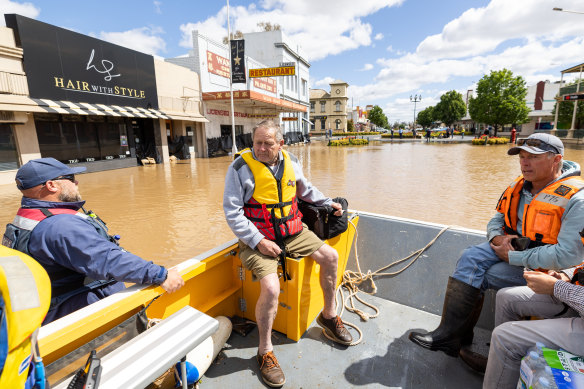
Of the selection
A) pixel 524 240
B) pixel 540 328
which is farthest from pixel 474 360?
pixel 524 240

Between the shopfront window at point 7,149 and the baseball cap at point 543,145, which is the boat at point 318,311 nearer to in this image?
the baseball cap at point 543,145

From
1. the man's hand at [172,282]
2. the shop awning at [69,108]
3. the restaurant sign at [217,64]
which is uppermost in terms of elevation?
the restaurant sign at [217,64]

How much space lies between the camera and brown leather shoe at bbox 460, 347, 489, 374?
7.02ft

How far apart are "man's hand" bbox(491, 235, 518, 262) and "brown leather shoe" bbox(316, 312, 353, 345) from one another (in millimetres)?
1323

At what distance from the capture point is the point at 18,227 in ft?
5.16

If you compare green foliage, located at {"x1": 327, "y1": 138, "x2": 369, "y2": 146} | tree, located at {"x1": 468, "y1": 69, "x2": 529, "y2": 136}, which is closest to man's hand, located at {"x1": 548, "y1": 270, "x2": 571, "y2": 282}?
green foliage, located at {"x1": 327, "y1": 138, "x2": 369, "y2": 146}

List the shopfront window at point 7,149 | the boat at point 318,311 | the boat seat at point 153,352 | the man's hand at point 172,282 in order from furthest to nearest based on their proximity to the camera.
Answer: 1. the shopfront window at point 7,149
2. the man's hand at point 172,282
3. the boat at point 318,311
4. the boat seat at point 153,352

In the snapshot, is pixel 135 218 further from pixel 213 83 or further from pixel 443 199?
pixel 213 83

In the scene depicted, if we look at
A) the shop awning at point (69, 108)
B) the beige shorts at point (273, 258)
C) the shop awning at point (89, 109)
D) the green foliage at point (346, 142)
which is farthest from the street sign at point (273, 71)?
the beige shorts at point (273, 258)

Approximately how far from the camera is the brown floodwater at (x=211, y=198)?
5.71 meters

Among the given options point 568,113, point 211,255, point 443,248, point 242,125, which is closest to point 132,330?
point 211,255

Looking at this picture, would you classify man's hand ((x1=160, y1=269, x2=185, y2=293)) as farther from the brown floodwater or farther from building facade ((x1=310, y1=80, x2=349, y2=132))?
building facade ((x1=310, y1=80, x2=349, y2=132))

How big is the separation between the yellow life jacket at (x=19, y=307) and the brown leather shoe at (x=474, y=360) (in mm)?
2565

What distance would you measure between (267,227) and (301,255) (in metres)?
0.36
